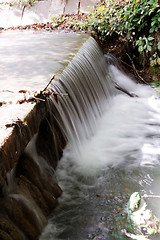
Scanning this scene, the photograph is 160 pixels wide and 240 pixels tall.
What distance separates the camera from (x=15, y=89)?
353cm

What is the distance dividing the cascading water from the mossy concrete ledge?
192mm

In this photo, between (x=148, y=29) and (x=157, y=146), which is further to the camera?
(x=148, y=29)

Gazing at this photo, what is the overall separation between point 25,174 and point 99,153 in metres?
1.47

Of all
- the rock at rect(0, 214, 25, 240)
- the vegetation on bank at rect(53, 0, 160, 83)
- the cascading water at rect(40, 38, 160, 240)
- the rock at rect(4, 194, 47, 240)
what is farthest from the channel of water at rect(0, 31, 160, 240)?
the vegetation on bank at rect(53, 0, 160, 83)

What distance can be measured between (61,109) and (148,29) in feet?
12.4

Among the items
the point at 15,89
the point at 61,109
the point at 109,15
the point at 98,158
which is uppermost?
the point at 109,15

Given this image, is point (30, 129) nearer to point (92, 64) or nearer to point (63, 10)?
point (92, 64)

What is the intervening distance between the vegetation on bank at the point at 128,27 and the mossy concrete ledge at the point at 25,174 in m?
3.82

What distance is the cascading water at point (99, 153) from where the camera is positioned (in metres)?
3.00

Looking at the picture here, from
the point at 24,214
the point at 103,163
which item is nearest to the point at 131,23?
the point at 103,163

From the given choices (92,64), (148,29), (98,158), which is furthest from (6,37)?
(98,158)

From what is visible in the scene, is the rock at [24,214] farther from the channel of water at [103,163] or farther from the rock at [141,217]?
the rock at [141,217]

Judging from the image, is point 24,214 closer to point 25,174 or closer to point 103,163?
point 25,174

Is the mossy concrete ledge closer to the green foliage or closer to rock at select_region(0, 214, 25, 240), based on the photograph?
rock at select_region(0, 214, 25, 240)
